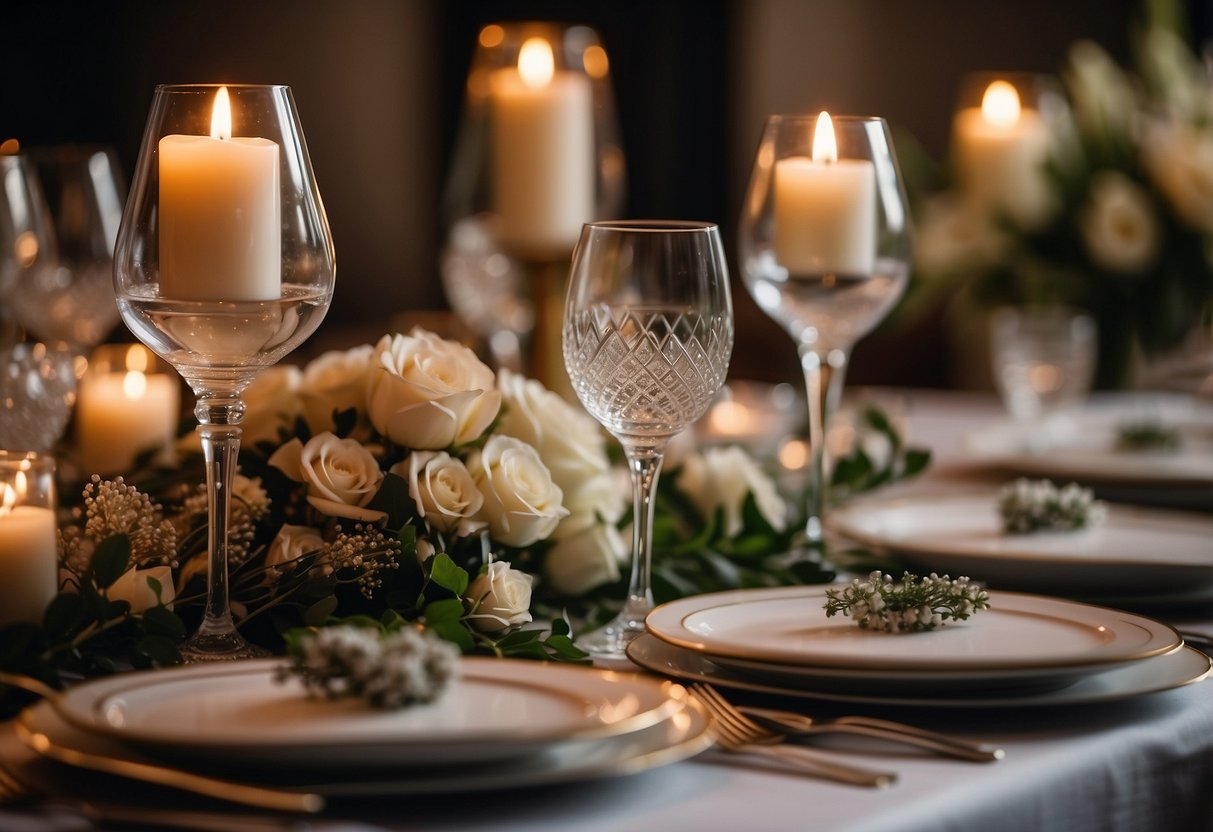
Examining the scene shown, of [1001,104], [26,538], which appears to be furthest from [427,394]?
[1001,104]

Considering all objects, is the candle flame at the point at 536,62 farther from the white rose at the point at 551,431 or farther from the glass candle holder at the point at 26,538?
the glass candle holder at the point at 26,538

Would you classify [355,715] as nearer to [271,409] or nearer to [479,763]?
[479,763]

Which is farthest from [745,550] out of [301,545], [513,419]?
[301,545]

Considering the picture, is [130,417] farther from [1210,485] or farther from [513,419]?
[1210,485]

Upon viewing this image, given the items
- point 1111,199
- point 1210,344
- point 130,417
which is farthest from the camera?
point 1111,199

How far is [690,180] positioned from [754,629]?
16.3ft

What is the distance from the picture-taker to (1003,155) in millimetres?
2678

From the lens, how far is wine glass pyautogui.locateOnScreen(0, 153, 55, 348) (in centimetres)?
167

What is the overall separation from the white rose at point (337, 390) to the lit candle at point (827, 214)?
1.49 ft

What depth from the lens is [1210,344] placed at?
2617 millimetres

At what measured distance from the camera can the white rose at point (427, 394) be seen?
108cm

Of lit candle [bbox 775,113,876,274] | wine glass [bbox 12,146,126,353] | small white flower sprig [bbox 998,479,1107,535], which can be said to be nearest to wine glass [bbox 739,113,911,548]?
lit candle [bbox 775,113,876,274]

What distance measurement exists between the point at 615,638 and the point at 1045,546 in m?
0.46

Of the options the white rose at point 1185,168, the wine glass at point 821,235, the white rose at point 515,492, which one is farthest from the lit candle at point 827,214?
the white rose at point 1185,168
